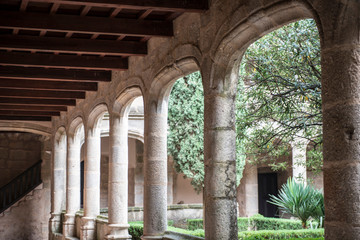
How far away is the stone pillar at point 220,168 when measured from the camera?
3.98 m

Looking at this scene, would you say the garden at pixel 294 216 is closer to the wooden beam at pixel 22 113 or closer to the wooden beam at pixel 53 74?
the wooden beam at pixel 53 74

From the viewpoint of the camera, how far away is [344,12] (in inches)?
103

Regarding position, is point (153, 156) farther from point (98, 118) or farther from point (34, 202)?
point (34, 202)

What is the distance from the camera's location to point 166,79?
17.8 feet

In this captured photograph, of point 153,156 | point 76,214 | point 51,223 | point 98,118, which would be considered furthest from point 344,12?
point 51,223

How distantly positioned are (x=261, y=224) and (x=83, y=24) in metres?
6.72

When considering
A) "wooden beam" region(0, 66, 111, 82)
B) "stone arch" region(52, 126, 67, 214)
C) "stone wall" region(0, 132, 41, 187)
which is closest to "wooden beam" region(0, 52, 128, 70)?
"wooden beam" region(0, 66, 111, 82)

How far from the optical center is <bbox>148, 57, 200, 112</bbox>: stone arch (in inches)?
191

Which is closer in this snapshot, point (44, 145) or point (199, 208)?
point (199, 208)

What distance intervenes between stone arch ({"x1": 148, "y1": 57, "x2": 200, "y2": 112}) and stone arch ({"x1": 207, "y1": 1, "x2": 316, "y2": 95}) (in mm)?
502

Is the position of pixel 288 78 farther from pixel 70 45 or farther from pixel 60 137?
pixel 60 137

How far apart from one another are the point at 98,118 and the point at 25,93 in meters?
1.28

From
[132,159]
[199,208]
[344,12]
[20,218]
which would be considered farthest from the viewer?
[132,159]

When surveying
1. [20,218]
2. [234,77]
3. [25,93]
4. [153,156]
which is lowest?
[20,218]
